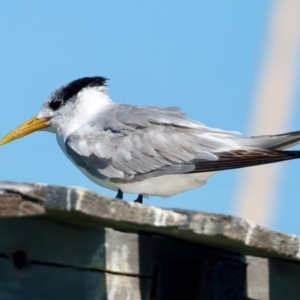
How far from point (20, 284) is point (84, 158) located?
3.30m

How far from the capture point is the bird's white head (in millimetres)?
7833

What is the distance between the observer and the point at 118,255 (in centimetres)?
391

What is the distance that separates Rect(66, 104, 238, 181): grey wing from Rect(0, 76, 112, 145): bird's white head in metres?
0.73

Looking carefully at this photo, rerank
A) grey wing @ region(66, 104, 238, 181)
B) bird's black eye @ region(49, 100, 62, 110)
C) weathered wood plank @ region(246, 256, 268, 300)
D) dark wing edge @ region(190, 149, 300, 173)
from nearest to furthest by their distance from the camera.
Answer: weathered wood plank @ region(246, 256, 268, 300), dark wing edge @ region(190, 149, 300, 173), grey wing @ region(66, 104, 238, 181), bird's black eye @ region(49, 100, 62, 110)

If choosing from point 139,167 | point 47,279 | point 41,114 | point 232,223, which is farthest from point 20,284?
point 41,114

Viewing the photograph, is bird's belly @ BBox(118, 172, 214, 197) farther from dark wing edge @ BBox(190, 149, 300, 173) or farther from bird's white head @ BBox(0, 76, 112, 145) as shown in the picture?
bird's white head @ BBox(0, 76, 112, 145)

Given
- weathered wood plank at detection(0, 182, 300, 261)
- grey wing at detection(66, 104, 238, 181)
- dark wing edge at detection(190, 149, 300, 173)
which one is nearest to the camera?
weathered wood plank at detection(0, 182, 300, 261)

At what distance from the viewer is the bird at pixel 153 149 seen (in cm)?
646

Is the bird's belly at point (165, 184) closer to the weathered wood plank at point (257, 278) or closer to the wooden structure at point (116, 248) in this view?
the weathered wood plank at point (257, 278)

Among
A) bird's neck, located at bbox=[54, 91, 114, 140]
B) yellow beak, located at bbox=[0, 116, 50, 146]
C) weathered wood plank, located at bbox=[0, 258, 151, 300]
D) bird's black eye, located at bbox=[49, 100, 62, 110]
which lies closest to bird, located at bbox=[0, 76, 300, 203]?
bird's neck, located at bbox=[54, 91, 114, 140]

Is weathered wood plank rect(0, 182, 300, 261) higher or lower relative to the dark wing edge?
lower

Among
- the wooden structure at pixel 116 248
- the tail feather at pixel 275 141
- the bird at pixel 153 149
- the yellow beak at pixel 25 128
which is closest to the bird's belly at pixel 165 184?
the bird at pixel 153 149

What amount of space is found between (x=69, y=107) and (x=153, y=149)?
1.35 metres

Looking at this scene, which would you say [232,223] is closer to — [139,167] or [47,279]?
[47,279]
